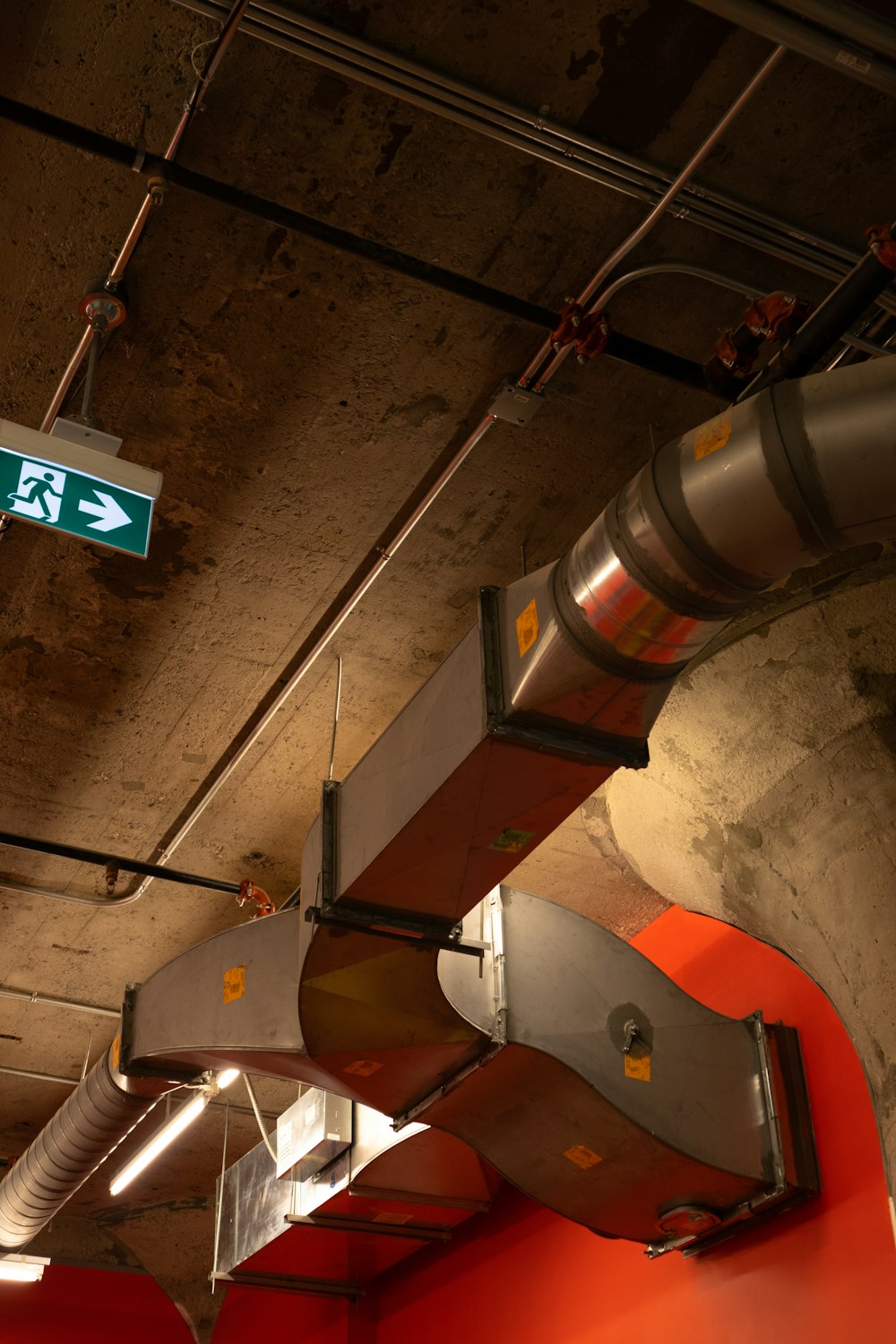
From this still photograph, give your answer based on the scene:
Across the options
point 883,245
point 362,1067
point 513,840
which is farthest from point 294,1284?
point 883,245

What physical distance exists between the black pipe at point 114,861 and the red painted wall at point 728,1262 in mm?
2270

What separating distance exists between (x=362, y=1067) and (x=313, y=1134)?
202 centimetres

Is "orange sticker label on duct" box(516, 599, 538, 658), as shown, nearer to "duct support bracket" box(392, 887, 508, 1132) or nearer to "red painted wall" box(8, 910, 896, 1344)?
"duct support bracket" box(392, 887, 508, 1132)

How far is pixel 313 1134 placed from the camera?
6.23 metres

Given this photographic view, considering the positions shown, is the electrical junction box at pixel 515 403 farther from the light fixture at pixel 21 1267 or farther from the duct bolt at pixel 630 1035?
the light fixture at pixel 21 1267

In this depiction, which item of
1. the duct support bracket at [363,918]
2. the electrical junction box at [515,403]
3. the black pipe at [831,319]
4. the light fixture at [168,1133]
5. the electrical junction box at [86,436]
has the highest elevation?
the electrical junction box at [515,403]

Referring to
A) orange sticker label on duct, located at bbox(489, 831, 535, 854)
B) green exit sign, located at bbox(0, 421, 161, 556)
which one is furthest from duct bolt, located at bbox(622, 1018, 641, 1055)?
green exit sign, located at bbox(0, 421, 161, 556)

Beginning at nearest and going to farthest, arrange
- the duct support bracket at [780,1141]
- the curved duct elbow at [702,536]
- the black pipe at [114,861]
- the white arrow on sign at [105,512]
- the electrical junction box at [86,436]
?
1. the curved duct elbow at [702,536]
2. the white arrow on sign at [105,512]
3. the electrical junction box at [86,436]
4. the duct support bracket at [780,1141]
5. the black pipe at [114,861]

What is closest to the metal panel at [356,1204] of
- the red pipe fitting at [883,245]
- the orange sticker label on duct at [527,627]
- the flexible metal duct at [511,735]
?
the flexible metal duct at [511,735]

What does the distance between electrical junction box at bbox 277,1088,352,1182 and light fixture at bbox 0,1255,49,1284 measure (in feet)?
7.27

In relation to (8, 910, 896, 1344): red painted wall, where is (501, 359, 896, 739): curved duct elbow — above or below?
above

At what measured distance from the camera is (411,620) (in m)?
4.73

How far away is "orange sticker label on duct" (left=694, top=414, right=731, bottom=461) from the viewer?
2738mm

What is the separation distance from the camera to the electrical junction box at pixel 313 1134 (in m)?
6.13
